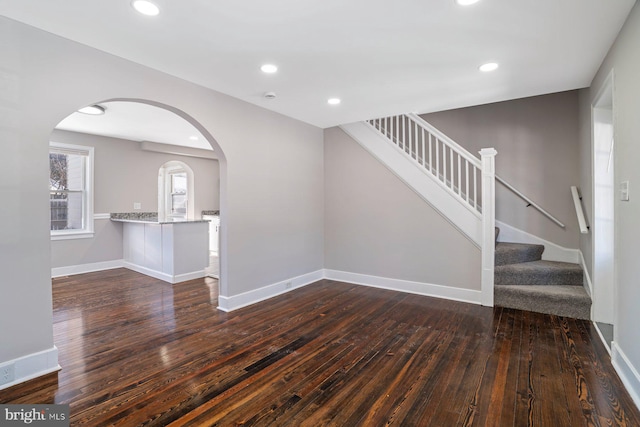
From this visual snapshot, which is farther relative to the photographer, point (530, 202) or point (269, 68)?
point (530, 202)

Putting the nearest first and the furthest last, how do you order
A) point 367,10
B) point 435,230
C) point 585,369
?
point 367,10 < point 585,369 < point 435,230

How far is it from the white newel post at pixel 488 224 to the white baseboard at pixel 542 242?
1.22m

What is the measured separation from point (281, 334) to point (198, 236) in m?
2.99

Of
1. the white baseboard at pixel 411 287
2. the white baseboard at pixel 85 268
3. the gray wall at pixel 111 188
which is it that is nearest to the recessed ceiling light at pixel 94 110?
the gray wall at pixel 111 188

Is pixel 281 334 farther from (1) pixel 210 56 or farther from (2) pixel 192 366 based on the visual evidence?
(1) pixel 210 56

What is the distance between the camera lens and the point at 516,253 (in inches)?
161

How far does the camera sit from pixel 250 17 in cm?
208

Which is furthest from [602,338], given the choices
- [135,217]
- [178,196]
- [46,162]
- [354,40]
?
[178,196]

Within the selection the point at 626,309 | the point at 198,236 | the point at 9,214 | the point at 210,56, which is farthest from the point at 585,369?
the point at 198,236

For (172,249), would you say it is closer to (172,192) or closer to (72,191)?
(72,191)

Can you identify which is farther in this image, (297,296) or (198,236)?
(198,236)

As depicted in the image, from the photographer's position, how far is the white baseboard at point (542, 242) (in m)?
4.20

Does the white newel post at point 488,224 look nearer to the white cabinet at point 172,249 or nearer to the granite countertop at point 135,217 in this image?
the white cabinet at point 172,249

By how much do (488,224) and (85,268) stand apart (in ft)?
22.0
